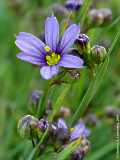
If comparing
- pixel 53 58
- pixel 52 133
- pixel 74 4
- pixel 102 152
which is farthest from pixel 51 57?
pixel 102 152

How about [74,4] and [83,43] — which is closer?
[83,43]

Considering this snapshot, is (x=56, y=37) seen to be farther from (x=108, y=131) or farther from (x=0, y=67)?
(x=0, y=67)

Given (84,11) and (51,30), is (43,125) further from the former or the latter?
(84,11)

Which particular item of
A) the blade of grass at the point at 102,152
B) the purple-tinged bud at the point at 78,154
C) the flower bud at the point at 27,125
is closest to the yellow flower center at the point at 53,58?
the flower bud at the point at 27,125

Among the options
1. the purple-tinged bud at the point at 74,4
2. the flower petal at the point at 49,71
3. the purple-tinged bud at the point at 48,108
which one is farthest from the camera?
the purple-tinged bud at the point at 74,4

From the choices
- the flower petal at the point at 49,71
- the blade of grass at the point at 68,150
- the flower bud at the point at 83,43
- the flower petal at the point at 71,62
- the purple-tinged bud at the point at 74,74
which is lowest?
the blade of grass at the point at 68,150

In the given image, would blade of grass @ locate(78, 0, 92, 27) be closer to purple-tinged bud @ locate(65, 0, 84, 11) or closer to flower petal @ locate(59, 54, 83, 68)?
purple-tinged bud @ locate(65, 0, 84, 11)

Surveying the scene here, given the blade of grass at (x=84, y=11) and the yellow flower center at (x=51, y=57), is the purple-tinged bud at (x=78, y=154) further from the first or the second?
the blade of grass at (x=84, y=11)
